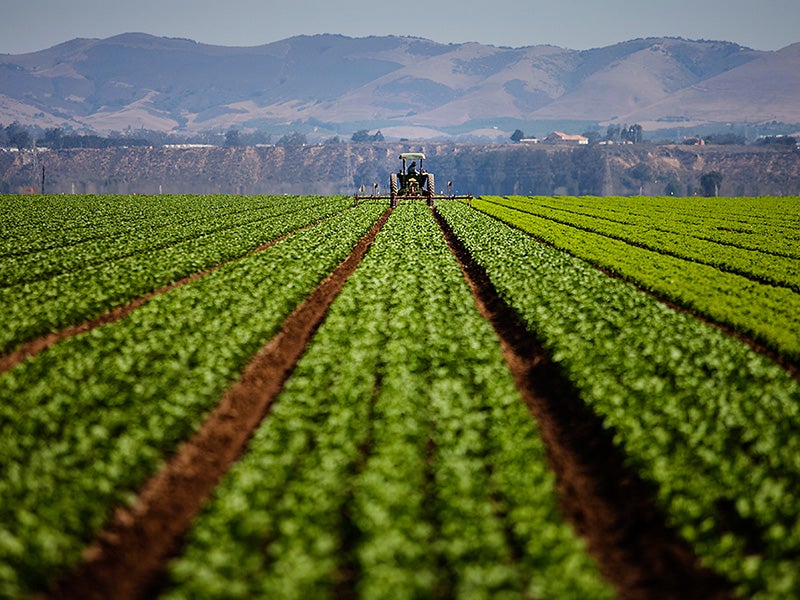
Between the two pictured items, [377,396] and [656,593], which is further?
[377,396]

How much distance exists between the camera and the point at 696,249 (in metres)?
31.0

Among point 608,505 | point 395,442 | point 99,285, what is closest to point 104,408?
point 395,442

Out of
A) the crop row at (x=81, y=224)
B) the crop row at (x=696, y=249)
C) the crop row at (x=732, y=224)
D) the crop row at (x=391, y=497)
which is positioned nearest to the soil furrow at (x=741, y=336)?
the crop row at (x=696, y=249)

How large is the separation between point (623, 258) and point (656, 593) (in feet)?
70.7

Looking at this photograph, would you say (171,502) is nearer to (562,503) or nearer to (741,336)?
(562,503)

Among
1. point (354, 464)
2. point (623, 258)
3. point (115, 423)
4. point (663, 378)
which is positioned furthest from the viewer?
point (623, 258)

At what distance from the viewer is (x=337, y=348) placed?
532 inches

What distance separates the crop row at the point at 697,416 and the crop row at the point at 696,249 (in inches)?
334

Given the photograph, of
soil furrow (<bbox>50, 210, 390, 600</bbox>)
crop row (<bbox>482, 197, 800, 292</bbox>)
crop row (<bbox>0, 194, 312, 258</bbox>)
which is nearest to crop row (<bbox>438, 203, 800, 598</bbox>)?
soil furrow (<bbox>50, 210, 390, 600</bbox>)

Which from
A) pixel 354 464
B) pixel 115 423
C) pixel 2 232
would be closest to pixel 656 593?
pixel 354 464

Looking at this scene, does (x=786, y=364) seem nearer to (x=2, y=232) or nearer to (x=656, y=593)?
(x=656, y=593)

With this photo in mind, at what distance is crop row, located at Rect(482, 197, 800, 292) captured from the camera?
79.0ft

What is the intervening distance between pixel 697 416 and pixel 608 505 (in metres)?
2.35

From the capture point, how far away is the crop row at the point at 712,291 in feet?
51.5
